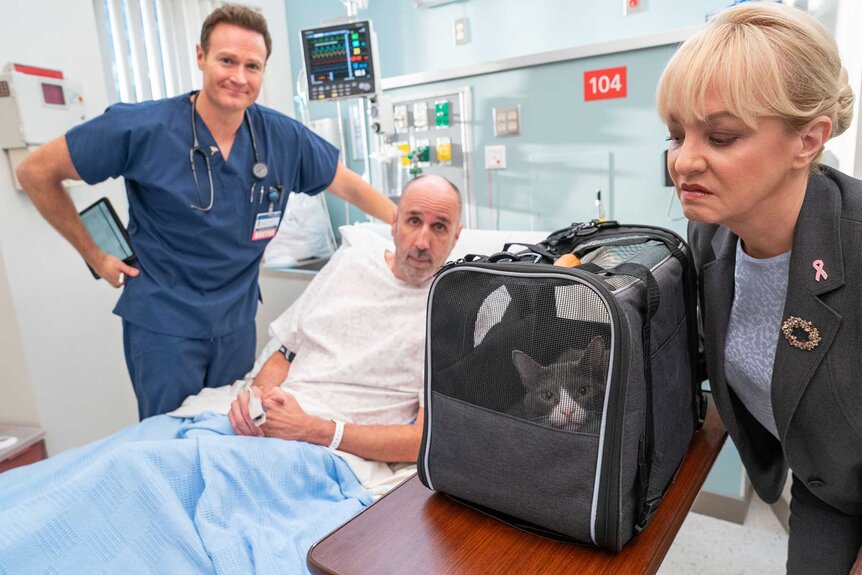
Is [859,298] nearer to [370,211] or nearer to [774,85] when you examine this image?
[774,85]

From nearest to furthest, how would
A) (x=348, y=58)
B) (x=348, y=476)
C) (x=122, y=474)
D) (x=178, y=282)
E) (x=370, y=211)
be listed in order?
(x=122, y=474)
(x=348, y=476)
(x=178, y=282)
(x=370, y=211)
(x=348, y=58)

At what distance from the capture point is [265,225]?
1.83m

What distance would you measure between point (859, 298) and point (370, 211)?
4.93 ft

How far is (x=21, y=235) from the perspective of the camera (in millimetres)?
2027

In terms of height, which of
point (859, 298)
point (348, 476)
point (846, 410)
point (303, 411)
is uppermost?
point (859, 298)

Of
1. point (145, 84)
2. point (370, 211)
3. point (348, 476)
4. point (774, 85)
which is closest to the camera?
point (774, 85)

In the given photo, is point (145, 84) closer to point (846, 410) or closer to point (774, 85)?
point (774, 85)

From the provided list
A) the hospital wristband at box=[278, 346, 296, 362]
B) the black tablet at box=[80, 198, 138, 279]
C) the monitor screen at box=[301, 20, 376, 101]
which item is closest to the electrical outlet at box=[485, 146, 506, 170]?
the monitor screen at box=[301, 20, 376, 101]

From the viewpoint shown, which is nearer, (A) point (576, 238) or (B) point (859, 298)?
(B) point (859, 298)

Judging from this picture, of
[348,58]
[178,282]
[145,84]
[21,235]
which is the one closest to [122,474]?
[178,282]

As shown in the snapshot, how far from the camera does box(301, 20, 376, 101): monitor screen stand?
7.56ft

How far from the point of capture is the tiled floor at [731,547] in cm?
181

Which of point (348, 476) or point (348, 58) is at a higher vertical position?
point (348, 58)

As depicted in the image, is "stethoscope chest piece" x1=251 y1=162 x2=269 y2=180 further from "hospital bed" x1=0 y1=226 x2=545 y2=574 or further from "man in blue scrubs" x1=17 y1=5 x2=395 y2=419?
"hospital bed" x1=0 y1=226 x2=545 y2=574
